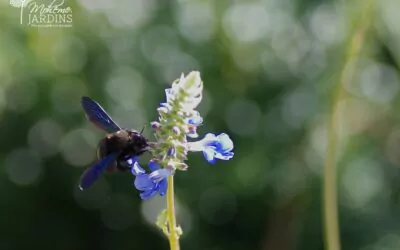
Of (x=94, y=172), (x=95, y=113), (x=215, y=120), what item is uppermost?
(x=215, y=120)

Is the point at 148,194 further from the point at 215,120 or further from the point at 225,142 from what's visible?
the point at 215,120

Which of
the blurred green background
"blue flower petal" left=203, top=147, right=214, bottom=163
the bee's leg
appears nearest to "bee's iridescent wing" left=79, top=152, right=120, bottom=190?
the bee's leg

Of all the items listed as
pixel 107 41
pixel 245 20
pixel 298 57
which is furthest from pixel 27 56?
pixel 298 57

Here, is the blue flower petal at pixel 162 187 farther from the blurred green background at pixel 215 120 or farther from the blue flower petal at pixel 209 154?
the blurred green background at pixel 215 120

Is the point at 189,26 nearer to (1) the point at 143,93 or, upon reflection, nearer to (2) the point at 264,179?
(1) the point at 143,93

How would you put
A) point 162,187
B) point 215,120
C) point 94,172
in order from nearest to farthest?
point 94,172, point 162,187, point 215,120

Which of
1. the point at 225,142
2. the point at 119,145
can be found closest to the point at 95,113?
the point at 119,145
